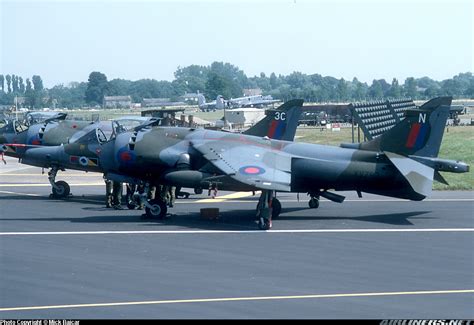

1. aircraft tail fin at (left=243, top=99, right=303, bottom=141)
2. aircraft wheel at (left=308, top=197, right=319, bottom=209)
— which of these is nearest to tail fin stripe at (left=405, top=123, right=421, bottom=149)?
aircraft wheel at (left=308, top=197, right=319, bottom=209)

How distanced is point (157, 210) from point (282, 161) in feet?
13.0

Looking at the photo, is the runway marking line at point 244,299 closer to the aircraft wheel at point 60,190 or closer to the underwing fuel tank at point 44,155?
the underwing fuel tank at point 44,155

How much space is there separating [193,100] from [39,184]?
122 m

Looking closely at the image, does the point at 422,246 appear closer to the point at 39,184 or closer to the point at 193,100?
the point at 39,184

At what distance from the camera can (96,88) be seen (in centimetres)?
13588

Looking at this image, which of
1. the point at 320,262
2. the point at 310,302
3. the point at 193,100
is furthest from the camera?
the point at 193,100

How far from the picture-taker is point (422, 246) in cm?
1902

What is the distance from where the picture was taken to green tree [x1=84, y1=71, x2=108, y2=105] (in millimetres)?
133875

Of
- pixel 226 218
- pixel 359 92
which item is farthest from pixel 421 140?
pixel 359 92

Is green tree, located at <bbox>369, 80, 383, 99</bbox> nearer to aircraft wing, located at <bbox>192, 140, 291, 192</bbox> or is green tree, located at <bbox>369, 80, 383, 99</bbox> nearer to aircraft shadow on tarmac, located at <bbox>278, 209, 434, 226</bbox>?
aircraft shadow on tarmac, located at <bbox>278, 209, 434, 226</bbox>

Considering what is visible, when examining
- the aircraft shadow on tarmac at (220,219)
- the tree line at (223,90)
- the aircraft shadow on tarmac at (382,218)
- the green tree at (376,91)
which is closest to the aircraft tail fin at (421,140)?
the aircraft shadow on tarmac at (382,218)

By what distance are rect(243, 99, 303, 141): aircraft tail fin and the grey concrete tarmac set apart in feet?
11.1

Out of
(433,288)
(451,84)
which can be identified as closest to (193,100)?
(451,84)

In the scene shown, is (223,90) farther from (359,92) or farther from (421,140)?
(421,140)
